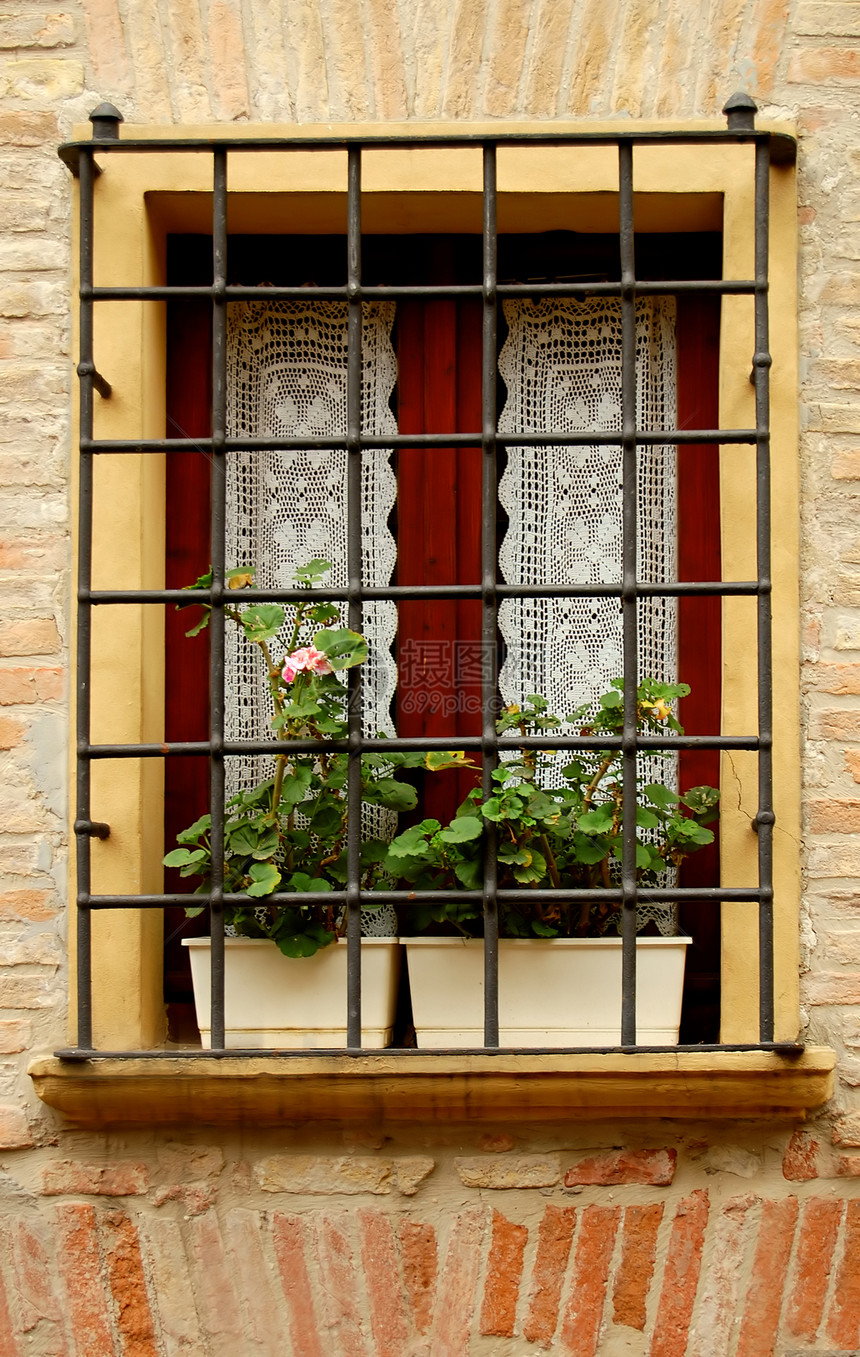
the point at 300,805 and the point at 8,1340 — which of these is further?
the point at 300,805

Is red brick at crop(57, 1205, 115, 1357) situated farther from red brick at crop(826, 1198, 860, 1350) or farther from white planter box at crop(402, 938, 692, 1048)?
red brick at crop(826, 1198, 860, 1350)

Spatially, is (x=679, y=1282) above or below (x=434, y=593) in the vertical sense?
below

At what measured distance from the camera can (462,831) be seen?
77.7 inches

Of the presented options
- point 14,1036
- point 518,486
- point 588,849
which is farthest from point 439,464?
point 14,1036

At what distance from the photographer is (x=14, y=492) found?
215cm

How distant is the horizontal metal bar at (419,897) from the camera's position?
2.00 meters

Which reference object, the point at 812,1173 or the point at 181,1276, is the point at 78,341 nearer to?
the point at 181,1276

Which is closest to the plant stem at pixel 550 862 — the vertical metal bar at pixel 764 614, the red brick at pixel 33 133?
the vertical metal bar at pixel 764 614

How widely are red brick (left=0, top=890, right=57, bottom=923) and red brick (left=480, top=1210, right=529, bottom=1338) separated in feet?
2.91

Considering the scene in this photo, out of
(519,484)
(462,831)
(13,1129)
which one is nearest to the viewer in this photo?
(462,831)

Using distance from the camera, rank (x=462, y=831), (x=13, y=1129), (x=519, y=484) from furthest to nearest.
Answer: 1. (x=519, y=484)
2. (x=13, y=1129)
3. (x=462, y=831)

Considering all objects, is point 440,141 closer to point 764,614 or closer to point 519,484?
point 519,484

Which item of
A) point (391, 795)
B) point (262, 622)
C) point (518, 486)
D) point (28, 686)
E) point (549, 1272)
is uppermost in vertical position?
point (518, 486)

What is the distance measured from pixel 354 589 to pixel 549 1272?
114cm
